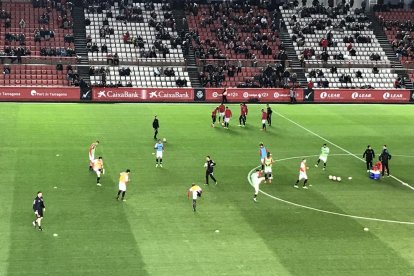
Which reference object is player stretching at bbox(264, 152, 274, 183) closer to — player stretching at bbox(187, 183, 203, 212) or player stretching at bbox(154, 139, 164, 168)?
player stretching at bbox(154, 139, 164, 168)

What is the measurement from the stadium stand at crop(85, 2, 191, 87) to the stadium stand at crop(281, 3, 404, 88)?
45.2 feet

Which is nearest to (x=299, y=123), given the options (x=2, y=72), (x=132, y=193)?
(x=132, y=193)

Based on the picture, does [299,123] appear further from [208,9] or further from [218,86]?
[208,9]

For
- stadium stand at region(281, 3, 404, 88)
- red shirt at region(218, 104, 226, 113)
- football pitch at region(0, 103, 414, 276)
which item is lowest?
football pitch at region(0, 103, 414, 276)

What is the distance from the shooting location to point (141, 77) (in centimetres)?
6750

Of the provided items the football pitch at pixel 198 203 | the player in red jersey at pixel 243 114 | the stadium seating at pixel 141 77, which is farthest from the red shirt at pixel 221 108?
the stadium seating at pixel 141 77

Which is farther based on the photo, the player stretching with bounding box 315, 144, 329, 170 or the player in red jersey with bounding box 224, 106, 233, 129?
the player in red jersey with bounding box 224, 106, 233, 129

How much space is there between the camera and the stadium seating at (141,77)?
65750mm

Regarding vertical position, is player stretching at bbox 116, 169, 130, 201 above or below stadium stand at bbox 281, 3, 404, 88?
below

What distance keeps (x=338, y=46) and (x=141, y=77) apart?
75.6 feet

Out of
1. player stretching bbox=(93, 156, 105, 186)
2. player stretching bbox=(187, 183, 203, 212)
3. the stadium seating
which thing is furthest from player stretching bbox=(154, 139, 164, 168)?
the stadium seating

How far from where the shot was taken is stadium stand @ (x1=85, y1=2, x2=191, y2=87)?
67562mm

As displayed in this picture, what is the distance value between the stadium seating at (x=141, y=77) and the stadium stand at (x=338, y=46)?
1366 cm

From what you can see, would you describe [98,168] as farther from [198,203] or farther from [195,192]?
[195,192]
